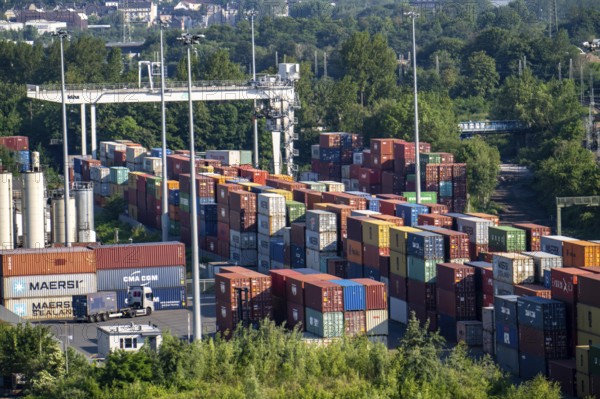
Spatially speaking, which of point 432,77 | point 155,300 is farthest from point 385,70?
point 155,300

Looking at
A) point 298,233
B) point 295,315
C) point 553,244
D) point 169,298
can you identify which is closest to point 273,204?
point 298,233

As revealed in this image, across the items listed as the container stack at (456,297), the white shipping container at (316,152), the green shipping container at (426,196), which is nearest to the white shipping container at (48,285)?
the container stack at (456,297)

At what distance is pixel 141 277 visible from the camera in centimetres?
5809

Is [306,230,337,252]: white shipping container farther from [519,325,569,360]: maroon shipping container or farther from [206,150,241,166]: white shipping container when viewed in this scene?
[206,150,241,166]: white shipping container

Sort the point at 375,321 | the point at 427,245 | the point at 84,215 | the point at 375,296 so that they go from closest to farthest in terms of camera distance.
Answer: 1. the point at 375,296
2. the point at 375,321
3. the point at 427,245
4. the point at 84,215

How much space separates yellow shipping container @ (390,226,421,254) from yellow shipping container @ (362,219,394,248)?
528 millimetres

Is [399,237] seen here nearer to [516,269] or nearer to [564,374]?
[516,269]

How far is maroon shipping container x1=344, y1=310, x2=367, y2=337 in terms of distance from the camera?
160 feet

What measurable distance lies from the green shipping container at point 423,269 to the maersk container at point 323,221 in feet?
22.0

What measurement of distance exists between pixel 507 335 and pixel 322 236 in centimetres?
1443

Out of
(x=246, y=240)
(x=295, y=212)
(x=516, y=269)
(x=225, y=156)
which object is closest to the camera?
(x=516, y=269)

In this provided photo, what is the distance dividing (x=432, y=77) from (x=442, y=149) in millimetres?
40504

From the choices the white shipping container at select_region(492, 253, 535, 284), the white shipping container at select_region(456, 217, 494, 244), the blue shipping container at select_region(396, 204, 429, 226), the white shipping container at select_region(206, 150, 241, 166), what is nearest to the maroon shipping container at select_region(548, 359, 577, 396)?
the white shipping container at select_region(492, 253, 535, 284)

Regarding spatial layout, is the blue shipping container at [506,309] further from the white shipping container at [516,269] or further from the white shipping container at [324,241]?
the white shipping container at [324,241]
